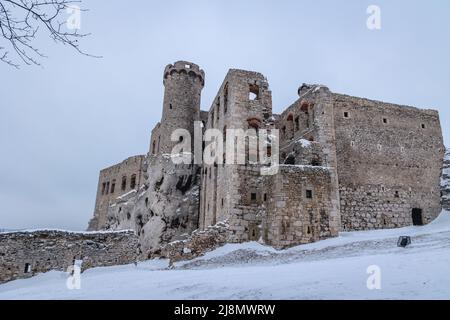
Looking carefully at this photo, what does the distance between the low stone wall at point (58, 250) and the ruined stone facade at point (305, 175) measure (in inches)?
228

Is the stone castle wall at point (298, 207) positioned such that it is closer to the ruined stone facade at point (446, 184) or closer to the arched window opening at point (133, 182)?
the ruined stone facade at point (446, 184)

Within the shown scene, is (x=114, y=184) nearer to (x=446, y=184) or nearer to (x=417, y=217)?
(x=417, y=217)

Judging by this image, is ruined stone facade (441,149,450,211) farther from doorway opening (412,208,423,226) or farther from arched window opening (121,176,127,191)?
arched window opening (121,176,127,191)

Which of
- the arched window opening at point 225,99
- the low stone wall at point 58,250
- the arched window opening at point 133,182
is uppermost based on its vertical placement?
the arched window opening at point 225,99

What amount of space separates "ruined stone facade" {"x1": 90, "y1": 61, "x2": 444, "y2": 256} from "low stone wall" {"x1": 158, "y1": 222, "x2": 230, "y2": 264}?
1.30 feet

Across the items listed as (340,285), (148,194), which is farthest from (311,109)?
(340,285)

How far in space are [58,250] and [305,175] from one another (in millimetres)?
12331

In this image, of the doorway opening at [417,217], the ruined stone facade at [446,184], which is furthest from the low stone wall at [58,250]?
the ruined stone facade at [446,184]

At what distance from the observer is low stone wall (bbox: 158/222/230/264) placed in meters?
17.9

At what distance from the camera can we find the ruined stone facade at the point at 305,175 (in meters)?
17.9

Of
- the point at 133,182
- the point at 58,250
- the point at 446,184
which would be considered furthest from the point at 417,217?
the point at 133,182

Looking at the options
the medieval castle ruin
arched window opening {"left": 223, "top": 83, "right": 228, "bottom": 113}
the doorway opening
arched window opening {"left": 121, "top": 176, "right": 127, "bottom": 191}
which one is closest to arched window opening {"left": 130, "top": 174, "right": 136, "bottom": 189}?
arched window opening {"left": 121, "top": 176, "right": 127, "bottom": 191}

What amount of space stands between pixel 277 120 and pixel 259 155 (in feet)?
27.6
